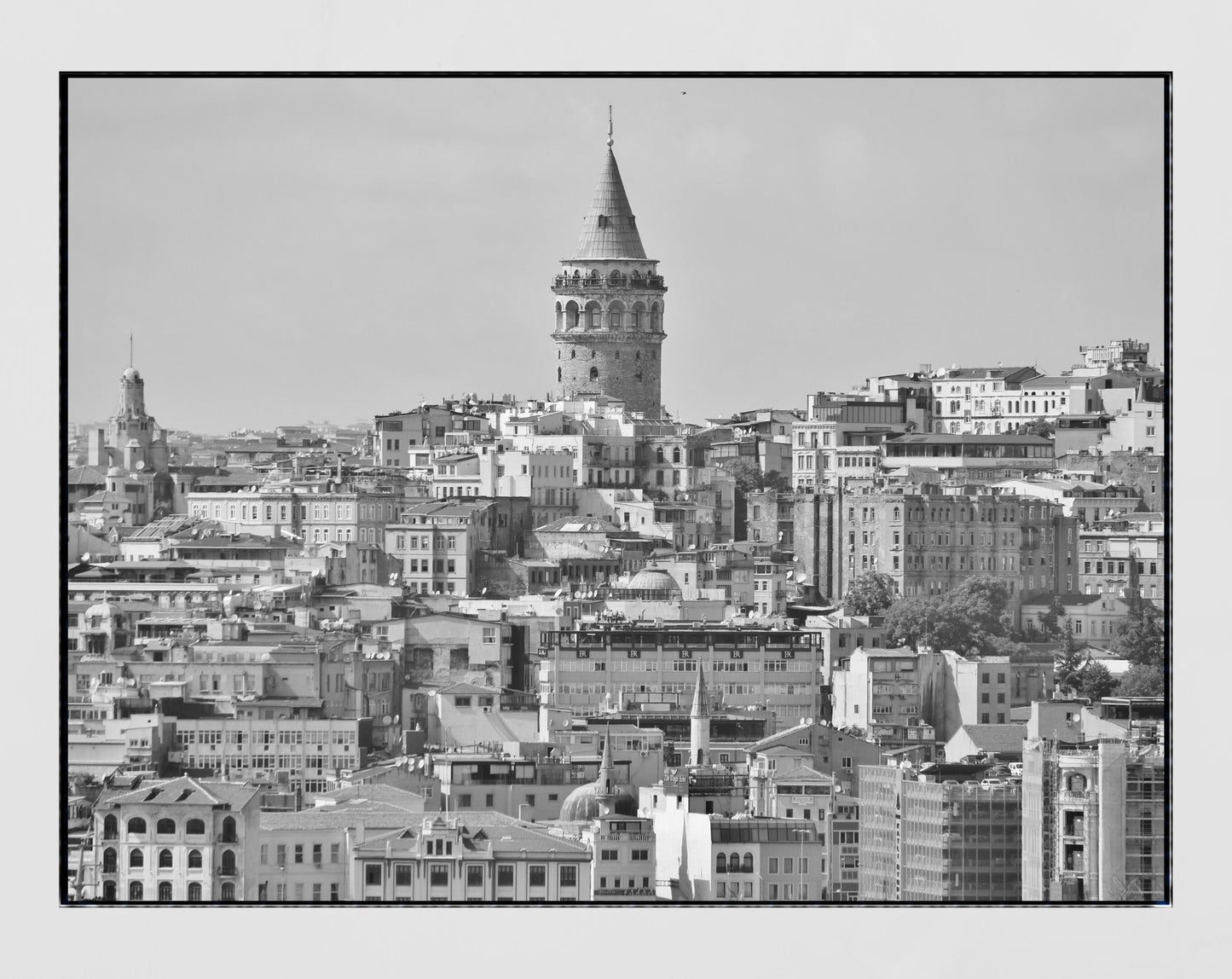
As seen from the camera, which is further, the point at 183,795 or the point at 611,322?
the point at 611,322

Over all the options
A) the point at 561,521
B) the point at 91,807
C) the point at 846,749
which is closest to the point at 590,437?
the point at 561,521

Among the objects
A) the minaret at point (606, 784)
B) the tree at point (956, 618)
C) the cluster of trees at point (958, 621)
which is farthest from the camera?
the tree at point (956, 618)

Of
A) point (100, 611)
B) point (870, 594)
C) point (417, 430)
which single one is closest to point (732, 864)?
point (100, 611)

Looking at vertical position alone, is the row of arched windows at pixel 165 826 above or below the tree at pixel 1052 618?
below

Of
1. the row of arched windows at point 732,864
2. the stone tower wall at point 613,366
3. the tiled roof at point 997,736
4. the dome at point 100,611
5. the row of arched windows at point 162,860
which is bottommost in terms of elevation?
the row of arched windows at point 732,864

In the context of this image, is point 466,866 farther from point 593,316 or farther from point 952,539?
point 593,316

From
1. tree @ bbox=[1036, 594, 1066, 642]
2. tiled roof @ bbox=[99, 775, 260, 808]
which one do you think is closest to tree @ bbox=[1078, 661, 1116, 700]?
tree @ bbox=[1036, 594, 1066, 642]

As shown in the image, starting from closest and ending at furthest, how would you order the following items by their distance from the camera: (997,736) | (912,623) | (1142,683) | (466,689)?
(997,736) < (1142,683) < (466,689) < (912,623)

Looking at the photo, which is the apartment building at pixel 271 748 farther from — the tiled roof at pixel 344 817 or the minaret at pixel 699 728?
the tiled roof at pixel 344 817

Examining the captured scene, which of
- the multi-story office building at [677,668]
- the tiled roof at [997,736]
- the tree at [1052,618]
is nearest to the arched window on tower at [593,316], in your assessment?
the tree at [1052,618]
